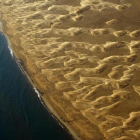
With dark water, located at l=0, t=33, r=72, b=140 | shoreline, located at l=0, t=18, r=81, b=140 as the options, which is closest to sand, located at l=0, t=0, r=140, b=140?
shoreline, located at l=0, t=18, r=81, b=140

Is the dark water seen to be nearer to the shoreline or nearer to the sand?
the shoreline

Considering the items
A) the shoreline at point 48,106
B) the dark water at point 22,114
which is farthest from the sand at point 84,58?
the dark water at point 22,114

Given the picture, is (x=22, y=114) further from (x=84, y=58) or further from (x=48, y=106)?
(x=84, y=58)

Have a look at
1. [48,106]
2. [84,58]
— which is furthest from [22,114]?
[84,58]

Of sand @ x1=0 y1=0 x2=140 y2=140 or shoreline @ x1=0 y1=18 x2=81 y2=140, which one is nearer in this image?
shoreline @ x1=0 y1=18 x2=81 y2=140

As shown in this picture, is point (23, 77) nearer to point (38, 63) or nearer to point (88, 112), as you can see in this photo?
point (38, 63)

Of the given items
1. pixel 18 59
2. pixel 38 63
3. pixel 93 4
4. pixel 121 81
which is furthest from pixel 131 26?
pixel 18 59
